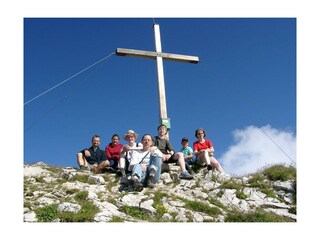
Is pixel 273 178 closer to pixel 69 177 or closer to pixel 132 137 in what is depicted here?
pixel 132 137

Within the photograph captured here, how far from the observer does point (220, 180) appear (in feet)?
31.1

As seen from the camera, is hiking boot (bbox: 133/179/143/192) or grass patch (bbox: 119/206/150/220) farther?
hiking boot (bbox: 133/179/143/192)

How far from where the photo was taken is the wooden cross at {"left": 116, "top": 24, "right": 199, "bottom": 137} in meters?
→ 12.1

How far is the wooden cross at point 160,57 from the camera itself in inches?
475

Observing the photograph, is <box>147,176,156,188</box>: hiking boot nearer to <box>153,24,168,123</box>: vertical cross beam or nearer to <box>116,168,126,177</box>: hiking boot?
<box>116,168,126,177</box>: hiking boot

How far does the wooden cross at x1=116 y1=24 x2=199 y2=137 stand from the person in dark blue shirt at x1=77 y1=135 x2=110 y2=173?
207cm

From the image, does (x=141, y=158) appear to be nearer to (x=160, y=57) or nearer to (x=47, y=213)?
(x=47, y=213)

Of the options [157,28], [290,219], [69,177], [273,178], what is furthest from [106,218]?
[157,28]

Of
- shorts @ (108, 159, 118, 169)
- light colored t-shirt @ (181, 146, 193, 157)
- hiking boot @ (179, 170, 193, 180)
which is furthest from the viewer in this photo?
light colored t-shirt @ (181, 146, 193, 157)

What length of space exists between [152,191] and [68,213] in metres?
2.08

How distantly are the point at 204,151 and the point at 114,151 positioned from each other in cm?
251

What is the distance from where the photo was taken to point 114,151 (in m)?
10.9

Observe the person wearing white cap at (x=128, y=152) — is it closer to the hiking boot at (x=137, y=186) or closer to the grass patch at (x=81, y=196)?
the hiking boot at (x=137, y=186)

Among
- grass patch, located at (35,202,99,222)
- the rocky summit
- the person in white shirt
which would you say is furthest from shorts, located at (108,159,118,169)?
grass patch, located at (35,202,99,222)
